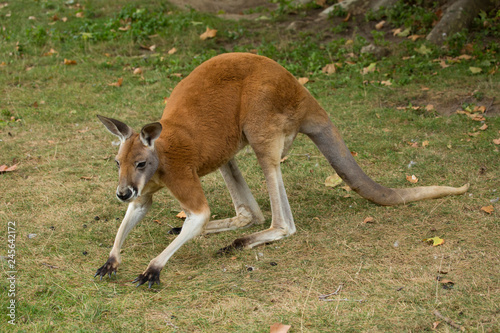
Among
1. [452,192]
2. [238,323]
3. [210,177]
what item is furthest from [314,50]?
[238,323]

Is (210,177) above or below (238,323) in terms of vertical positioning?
below

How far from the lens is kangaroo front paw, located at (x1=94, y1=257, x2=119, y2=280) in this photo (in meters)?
3.65

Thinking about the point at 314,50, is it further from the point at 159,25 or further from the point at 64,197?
the point at 64,197

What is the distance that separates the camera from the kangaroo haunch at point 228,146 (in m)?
3.76

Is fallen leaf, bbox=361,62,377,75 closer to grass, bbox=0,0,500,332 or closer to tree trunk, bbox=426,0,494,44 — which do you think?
grass, bbox=0,0,500,332

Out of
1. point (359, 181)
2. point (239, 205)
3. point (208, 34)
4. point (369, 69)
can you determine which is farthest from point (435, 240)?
point (208, 34)

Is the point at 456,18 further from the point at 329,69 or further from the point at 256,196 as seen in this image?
the point at 256,196

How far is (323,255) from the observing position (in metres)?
3.96

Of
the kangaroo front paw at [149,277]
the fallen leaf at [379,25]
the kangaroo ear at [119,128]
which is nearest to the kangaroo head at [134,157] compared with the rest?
the kangaroo ear at [119,128]

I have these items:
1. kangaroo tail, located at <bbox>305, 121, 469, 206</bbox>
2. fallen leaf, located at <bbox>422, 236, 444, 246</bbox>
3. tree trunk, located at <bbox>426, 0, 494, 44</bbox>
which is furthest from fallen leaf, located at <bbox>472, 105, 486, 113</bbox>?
fallen leaf, located at <bbox>422, 236, 444, 246</bbox>

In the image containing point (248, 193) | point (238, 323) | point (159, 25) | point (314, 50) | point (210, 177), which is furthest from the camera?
point (159, 25)

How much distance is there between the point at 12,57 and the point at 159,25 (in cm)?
240

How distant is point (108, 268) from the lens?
12.1ft

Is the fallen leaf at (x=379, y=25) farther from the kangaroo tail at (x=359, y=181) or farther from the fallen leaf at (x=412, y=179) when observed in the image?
the kangaroo tail at (x=359, y=181)
